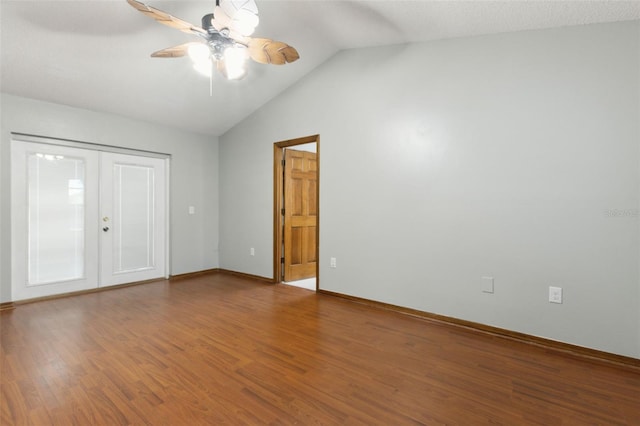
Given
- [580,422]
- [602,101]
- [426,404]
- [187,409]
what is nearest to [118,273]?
[187,409]

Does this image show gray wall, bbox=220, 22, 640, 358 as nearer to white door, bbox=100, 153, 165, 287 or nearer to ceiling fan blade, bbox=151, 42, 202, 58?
ceiling fan blade, bbox=151, 42, 202, 58

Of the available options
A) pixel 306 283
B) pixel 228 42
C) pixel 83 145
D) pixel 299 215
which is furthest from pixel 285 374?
pixel 83 145

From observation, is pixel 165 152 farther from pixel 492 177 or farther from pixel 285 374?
pixel 492 177

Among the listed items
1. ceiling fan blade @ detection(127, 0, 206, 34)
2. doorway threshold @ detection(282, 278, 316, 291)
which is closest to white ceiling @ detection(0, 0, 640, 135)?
ceiling fan blade @ detection(127, 0, 206, 34)

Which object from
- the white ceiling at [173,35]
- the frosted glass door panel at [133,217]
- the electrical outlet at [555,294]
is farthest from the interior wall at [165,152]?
the electrical outlet at [555,294]

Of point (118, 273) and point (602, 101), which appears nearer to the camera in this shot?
point (602, 101)

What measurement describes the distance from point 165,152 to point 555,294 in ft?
17.2

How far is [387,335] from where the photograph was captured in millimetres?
2889

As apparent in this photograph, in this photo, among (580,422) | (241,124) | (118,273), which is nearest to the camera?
(580,422)

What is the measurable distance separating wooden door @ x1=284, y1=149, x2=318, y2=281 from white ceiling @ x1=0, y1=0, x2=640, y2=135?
48.0 inches

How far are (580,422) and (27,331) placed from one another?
14.1ft

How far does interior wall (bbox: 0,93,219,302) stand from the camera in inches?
142

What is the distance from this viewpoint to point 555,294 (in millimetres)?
2684

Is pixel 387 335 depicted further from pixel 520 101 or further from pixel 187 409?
pixel 520 101
